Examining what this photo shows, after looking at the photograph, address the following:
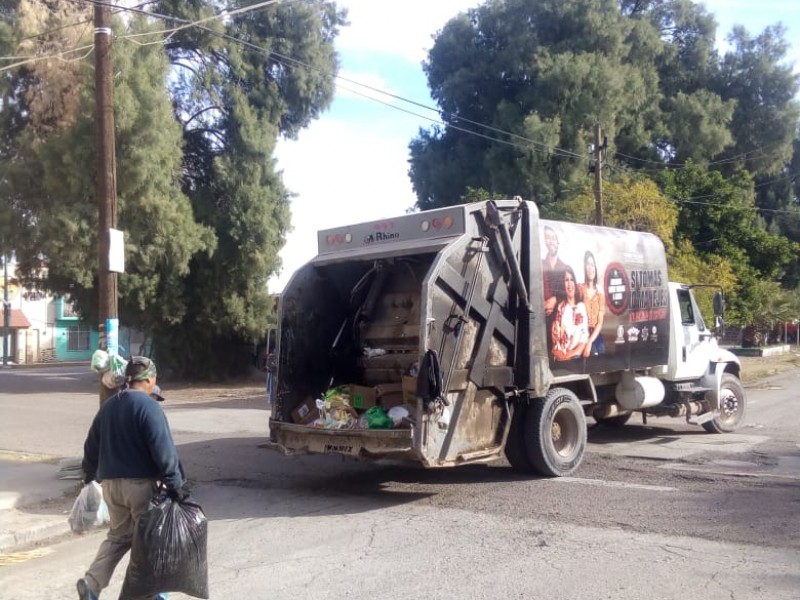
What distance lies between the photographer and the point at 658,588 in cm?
576

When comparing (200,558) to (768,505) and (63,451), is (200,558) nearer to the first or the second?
(768,505)

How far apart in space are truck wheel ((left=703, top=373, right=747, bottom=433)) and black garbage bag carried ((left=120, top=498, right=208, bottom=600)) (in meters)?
10.1

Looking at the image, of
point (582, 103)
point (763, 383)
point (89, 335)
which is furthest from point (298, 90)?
point (89, 335)

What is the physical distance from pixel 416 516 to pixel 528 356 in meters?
2.33

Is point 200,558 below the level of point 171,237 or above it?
below

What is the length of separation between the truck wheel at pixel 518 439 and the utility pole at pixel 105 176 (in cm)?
490

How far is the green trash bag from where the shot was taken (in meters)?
8.98

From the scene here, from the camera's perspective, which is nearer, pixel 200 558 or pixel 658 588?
pixel 200 558

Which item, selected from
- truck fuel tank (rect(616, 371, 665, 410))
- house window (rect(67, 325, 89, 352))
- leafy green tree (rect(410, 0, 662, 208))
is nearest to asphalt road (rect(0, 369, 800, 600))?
truck fuel tank (rect(616, 371, 665, 410))

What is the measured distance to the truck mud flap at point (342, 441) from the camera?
8469mm

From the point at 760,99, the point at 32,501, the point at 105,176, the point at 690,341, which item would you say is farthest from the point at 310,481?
the point at 760,99

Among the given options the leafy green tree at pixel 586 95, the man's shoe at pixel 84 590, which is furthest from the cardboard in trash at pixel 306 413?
the leafy green tree at pixel 586 95

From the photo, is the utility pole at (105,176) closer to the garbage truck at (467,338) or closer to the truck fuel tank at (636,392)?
the garbage truck at (467,338)

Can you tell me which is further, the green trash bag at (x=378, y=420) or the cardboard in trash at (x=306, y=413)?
the cardboard in trash at (x=306, y=413)
